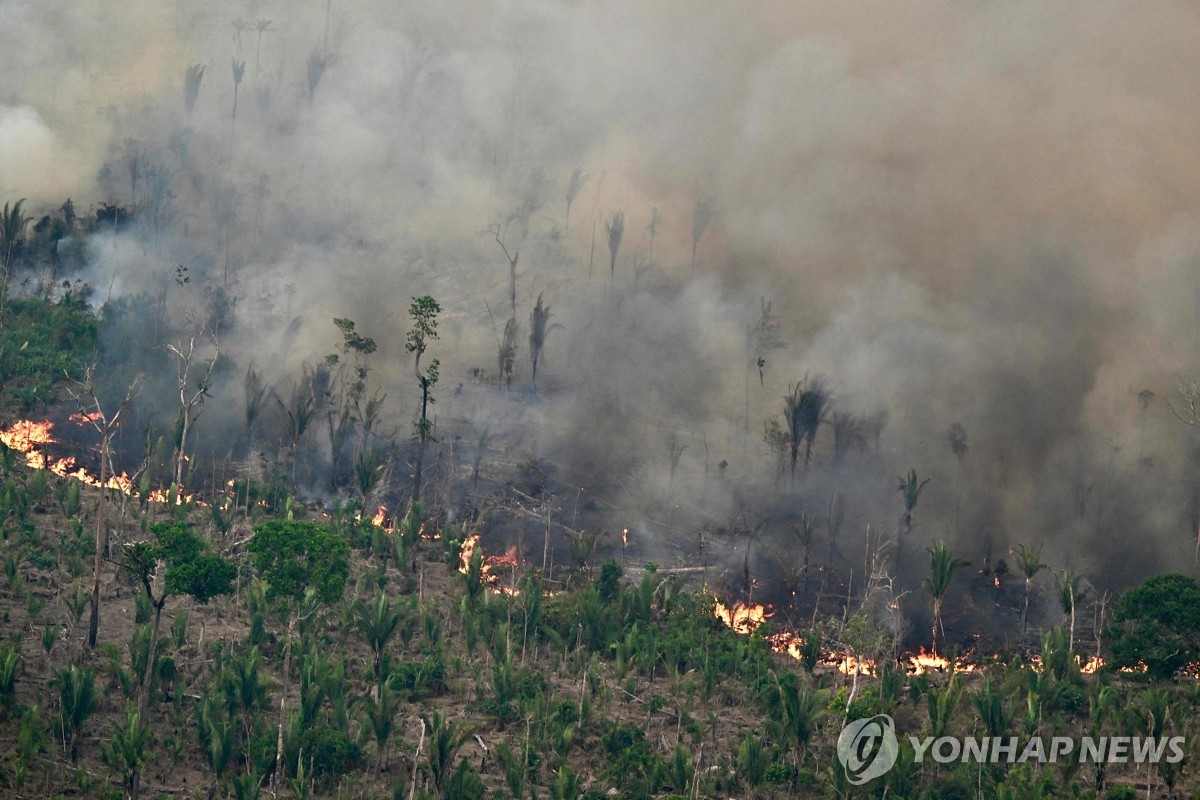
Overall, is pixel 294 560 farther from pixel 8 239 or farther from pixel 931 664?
pixel 8 239

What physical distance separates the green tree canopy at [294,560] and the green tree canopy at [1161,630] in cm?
3427

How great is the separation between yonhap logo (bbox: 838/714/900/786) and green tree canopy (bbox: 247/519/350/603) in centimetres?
2099

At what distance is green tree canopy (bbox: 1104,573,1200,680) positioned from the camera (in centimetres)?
5659

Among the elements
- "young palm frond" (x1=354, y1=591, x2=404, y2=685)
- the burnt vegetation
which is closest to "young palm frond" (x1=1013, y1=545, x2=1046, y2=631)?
the burnt vegetation

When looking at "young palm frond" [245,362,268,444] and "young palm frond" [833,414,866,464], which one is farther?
"young palm frond" [833,414,866,464]

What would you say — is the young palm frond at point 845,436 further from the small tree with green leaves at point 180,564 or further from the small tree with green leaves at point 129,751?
the small tree with green leaves at point 129,751

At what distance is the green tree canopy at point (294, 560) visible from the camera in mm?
52312

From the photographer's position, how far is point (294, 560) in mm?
52344

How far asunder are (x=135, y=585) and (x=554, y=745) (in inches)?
908

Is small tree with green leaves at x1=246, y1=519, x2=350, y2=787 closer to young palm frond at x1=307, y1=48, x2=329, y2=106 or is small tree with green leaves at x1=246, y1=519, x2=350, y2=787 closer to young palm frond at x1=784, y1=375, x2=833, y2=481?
young palm frond at x1=784, y1=375, x2=833, y2=481

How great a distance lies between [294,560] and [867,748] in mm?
23658

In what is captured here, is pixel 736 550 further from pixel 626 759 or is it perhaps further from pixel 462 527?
pixel 626 759

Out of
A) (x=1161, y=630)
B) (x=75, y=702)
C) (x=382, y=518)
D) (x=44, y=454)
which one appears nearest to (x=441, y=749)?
(x=75, y=702)

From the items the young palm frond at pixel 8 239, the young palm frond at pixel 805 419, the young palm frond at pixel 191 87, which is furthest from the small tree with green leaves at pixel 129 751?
the young palm frond at pixel 191 87
